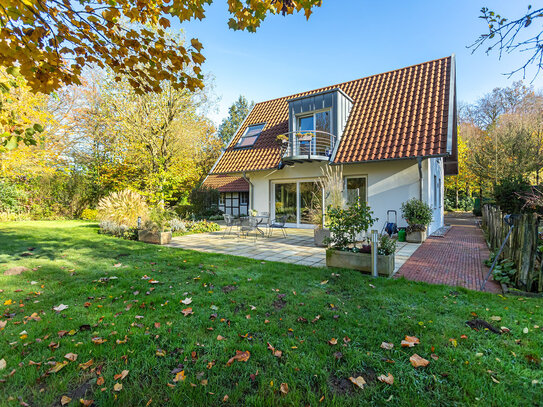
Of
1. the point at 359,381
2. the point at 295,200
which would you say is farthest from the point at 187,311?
the point at 295,200

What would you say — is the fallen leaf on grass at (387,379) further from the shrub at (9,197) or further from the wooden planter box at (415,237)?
the shrub at (9,197)

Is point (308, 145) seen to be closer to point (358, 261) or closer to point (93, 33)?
point (358, 261)

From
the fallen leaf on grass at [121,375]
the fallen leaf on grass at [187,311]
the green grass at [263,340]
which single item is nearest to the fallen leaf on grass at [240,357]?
the green grass at [263,340]

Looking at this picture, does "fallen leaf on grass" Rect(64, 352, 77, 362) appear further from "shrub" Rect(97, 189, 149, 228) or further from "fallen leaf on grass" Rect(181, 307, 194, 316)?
"shrub" Rect(97, 189, 149, 228)

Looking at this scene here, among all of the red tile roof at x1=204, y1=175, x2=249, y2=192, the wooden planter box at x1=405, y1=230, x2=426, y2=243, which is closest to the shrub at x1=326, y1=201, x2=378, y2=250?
the wooden planter box at x1=405, y1=230, x2=426, y2=243

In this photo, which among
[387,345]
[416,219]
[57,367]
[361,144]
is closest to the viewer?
[57,367]

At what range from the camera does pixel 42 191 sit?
46.6 ft

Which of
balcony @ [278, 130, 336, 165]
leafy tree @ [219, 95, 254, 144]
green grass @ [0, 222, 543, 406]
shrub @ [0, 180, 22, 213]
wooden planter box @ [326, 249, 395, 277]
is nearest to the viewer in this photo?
green grass @ [0, 222, 543, 406]

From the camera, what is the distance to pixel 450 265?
5.41m

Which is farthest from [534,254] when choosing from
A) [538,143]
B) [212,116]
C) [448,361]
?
[538,143]

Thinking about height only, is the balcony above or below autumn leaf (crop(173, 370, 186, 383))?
above

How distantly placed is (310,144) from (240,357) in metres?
9.04

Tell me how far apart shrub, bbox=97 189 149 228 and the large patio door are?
5.26 m

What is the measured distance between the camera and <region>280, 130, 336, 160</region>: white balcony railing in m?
10.4
